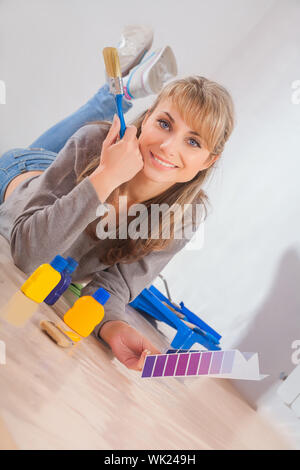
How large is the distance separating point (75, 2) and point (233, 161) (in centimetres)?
91

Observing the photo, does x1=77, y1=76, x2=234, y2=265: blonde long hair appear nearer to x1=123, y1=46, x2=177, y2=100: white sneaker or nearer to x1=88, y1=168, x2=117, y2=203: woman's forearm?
x1=123, y1=46, x2=177, y2=100: white sneaker

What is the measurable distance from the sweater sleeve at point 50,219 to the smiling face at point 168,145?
22 cm

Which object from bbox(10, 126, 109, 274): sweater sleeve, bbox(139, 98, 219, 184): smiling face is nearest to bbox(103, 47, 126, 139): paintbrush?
bbox(139, 98, 219, 184): smiling face

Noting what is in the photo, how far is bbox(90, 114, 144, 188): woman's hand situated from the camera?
0.98m

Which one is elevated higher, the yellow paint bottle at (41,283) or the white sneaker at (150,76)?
the white sneaker at (150,76)

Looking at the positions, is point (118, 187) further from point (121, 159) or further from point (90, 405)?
point (90, 405)

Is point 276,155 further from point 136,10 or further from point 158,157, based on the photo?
point 136,10

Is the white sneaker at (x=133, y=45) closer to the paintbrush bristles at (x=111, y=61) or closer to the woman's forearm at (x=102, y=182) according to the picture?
the paintbrush bristles at (x=111, y=61)

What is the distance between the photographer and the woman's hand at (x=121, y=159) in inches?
38.6

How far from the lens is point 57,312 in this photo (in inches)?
37.3

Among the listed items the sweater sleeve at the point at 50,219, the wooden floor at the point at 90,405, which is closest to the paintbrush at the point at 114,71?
the sweater sleeve at the point at 50,219

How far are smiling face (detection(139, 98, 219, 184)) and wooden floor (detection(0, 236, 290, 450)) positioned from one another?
42 centimetres

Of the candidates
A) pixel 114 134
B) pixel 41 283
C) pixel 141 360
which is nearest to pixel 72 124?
pixel 114 134
